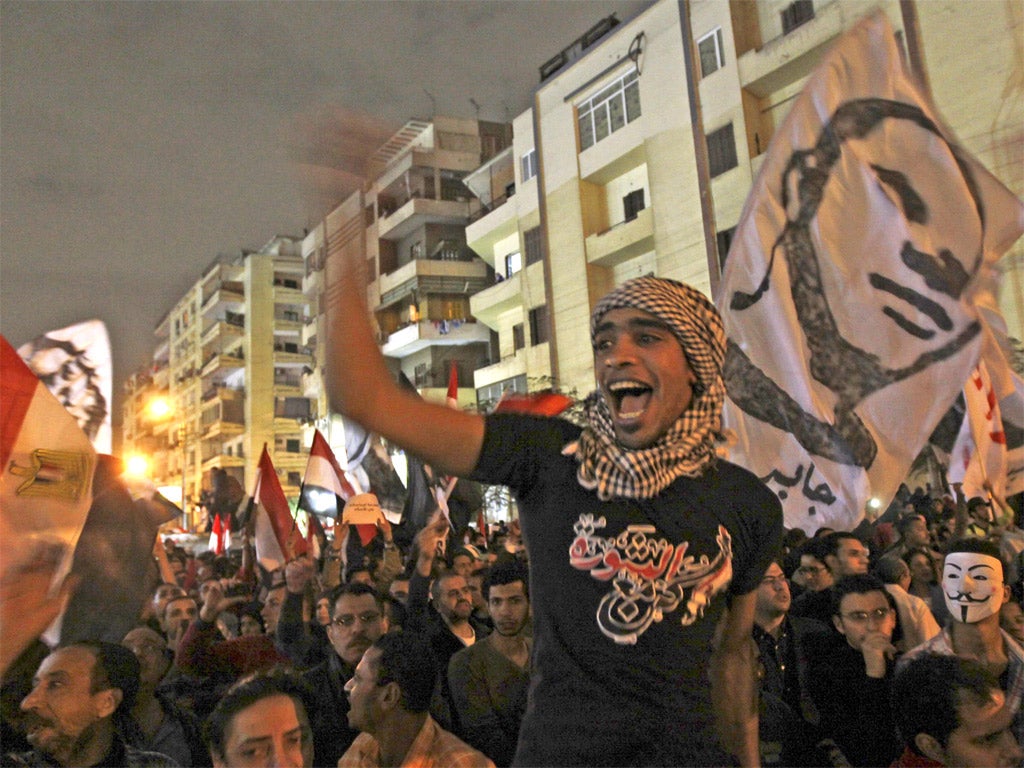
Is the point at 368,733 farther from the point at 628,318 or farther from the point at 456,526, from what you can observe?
the point at 456,526

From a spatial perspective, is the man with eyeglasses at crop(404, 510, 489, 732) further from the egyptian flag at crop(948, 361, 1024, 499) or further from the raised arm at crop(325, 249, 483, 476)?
the egyptian flag at crop(948, 361, 1024, 499)

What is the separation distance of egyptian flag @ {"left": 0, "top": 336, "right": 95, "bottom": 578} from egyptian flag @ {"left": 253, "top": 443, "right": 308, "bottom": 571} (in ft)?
17.4

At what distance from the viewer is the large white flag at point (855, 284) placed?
17.5 feet

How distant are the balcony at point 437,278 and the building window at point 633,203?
38.5ft

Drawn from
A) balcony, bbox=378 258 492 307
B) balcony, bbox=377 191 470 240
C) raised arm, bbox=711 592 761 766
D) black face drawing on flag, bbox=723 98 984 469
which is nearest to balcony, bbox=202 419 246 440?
balcony, bbox=378 258 492 307

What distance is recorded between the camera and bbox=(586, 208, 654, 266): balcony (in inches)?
1000

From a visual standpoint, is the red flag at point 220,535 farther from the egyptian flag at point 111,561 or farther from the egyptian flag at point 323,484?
the egyptian flag at point 111,561

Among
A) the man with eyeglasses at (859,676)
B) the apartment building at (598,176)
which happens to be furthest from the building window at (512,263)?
the man with eyeglasses at (859,676)

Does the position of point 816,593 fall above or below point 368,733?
above

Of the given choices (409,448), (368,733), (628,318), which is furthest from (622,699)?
(368,733)

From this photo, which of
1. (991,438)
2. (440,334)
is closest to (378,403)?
(991,438)

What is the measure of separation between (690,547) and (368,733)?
2119 mm

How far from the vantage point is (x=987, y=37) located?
18047mm

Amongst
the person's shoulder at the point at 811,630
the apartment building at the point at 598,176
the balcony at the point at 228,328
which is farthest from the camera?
the balcony at the point at 228,328
